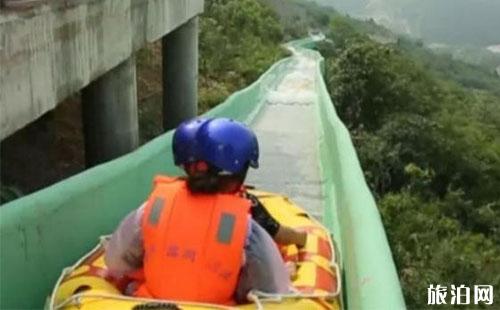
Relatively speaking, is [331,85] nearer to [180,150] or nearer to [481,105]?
[481,105]

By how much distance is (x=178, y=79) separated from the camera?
12.5 m

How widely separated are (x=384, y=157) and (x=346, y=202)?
9238 mm

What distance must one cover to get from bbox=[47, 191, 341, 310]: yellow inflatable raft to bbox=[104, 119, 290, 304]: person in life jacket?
11 cm

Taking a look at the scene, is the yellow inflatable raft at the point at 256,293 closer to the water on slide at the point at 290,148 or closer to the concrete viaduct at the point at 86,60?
the concrete viaduct at the point at 86,60

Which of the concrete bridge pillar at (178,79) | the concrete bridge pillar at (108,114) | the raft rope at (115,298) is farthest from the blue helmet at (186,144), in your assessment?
the concrete bridge pillar at (178,79)

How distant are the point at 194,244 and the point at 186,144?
1.27 ft

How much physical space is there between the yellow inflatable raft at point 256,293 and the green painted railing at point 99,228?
0.42 feet

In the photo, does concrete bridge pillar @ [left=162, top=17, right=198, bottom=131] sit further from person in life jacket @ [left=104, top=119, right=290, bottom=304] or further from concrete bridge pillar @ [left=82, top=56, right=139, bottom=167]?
person in life jacket @ [left=104, top=119, right=290, bottom=304]

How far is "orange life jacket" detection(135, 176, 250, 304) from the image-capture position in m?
3.47

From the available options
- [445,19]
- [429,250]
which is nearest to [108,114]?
[429,250]

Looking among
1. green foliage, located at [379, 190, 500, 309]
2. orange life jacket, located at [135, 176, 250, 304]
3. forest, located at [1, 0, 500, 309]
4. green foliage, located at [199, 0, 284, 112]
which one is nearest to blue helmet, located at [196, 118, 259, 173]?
orange life jacket, located at [135, 176, 250, 304]

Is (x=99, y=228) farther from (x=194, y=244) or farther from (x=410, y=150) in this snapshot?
(x=410, y=150)

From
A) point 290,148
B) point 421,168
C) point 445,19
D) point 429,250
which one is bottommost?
point 445,19

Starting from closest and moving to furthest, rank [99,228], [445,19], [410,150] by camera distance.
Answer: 1. [99,228]
2. [410,150]
3. [445,19]
